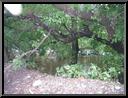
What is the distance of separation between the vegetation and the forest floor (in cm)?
6

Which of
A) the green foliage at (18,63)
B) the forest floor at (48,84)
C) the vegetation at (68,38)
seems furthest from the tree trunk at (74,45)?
the green foliage at (18,63)

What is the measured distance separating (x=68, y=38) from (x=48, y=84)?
0.47 metres

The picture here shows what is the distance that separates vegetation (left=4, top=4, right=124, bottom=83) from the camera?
10.6 ft

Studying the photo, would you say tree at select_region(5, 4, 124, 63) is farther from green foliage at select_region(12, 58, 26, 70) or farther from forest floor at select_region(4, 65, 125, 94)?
forest floor at select_region(4, 65, 125, 94)

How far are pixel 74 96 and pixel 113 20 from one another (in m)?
0.79

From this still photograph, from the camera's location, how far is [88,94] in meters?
3.22

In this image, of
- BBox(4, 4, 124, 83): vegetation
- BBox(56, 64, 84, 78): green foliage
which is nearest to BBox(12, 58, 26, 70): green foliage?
BBox(4, 4, 124, 83): vegetation

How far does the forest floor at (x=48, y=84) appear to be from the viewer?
10.6 ft

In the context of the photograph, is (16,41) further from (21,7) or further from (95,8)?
(95,8)

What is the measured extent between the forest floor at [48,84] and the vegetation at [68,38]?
2.2 inches

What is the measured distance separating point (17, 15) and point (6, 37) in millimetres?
232

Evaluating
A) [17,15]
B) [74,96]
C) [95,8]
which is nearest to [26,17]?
[17,15]

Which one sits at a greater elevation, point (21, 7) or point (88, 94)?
point (21, 7)

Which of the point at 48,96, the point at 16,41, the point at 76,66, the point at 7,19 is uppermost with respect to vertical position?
the point at 7,19
